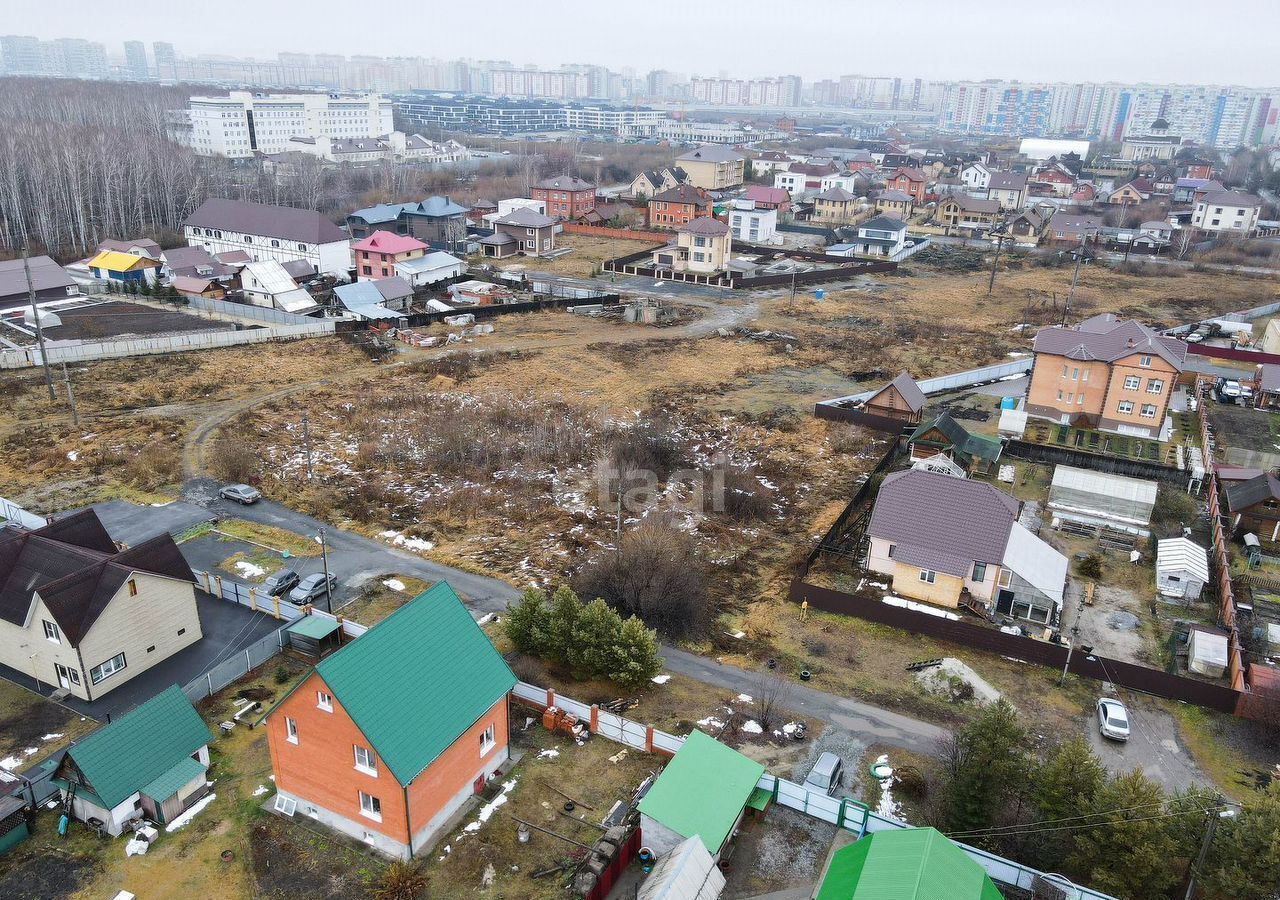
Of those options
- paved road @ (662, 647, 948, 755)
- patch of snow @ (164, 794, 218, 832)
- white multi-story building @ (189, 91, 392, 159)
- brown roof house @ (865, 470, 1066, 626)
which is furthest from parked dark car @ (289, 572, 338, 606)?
white multi-story building @ (189, 91, 392, 159)

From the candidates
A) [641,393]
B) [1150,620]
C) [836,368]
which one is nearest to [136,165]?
[641,393]

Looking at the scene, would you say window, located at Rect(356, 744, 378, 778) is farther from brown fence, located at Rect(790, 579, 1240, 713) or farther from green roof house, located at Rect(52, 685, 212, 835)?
brown fence, located at Rect(790, 579, 1240, 713)

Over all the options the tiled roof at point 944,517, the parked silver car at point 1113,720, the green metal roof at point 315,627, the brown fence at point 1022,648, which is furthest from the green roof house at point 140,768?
the parked silver car at point 1113,720

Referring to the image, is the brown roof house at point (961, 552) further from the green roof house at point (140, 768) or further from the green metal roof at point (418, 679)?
the green roof house at point (140, 768)

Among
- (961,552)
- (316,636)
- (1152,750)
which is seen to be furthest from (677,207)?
(1152,750)

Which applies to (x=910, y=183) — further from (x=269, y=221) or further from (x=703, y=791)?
(x=703, y=791)
